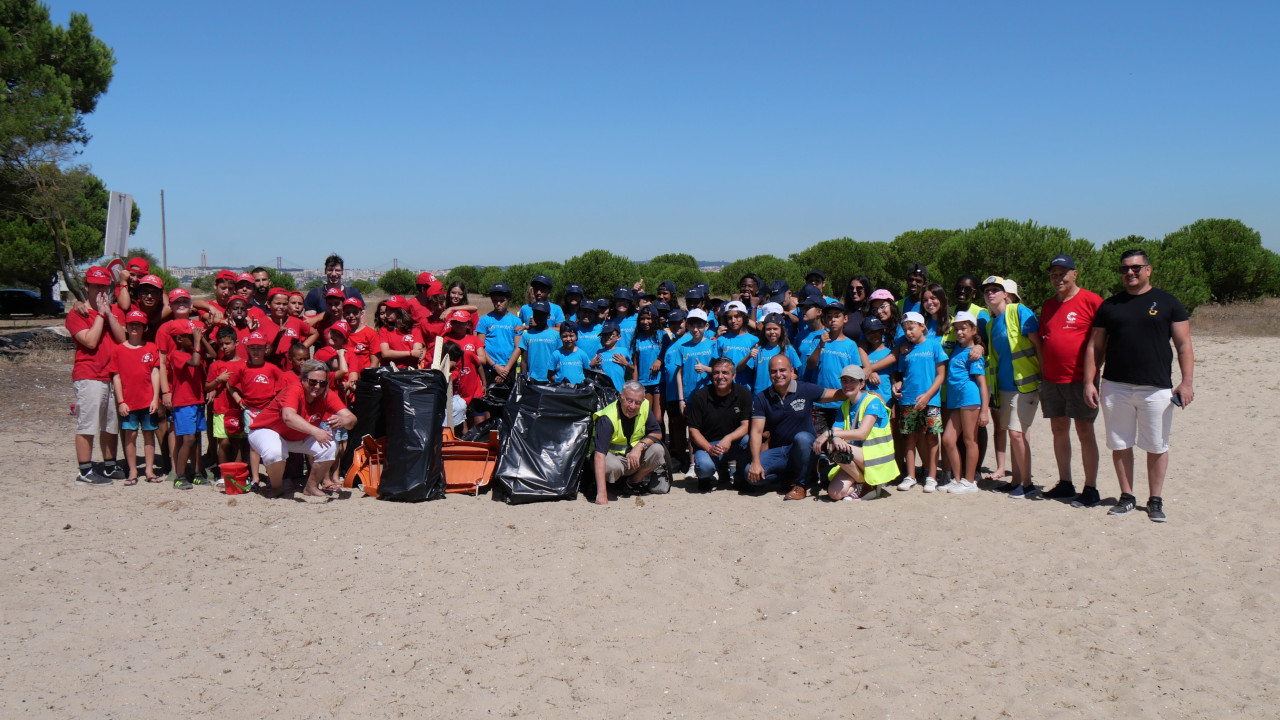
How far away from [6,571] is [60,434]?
485 centimetres

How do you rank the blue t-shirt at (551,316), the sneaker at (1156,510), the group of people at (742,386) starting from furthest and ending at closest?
the blue t-shirt at (551,316)
the group of people at (742,386)
the sneaker at (1156,510)

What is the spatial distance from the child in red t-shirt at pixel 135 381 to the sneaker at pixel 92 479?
0.15 meters

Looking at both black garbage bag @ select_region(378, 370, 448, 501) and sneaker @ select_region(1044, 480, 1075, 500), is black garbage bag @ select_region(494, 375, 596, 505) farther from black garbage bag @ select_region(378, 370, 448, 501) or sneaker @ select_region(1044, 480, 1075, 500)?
sneaker @ select_region(1044, 480, 1075, 500)

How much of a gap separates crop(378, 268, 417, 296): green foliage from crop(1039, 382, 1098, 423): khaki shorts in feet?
126

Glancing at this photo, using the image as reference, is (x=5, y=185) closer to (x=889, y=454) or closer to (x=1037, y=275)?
(x=889, y=454)

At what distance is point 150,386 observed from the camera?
6.76 metres

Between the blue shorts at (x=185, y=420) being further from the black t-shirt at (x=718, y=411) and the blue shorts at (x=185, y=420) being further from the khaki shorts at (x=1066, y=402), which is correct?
the khaki shorts at (x=1066, y=402)

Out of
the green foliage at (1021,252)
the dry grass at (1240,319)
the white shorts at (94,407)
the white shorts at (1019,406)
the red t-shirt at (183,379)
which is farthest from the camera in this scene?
the dry grass at (1240,319)

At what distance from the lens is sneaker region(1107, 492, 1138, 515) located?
19.7ft

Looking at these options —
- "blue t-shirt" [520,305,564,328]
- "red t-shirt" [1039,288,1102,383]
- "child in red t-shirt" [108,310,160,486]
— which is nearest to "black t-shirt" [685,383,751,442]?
"blue t-shirt" [520,305,564,328]

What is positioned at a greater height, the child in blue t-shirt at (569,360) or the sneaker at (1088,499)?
the child in blue t-shirt at (569,360)

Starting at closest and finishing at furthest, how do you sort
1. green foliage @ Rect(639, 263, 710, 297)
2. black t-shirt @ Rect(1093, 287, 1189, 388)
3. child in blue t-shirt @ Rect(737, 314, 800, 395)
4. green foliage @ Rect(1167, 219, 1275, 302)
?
black t-shirt @ Rect(1093, 287, 1189, 388) < child in blue t-shirt @ Rect(737, 314, 800, 395) < green foliage @ Rect(1167, 219, 1275, 302) < green foliage @ Rect(639, 263, 710, 297)

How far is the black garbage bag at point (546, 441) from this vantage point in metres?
6.53

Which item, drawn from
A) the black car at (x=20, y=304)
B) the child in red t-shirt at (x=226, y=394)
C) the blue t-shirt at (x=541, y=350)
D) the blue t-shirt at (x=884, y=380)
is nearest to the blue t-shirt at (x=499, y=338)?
the blue t-shirt at (x=541, y=350)
